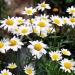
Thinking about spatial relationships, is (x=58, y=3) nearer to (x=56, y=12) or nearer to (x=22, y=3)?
(x=56, y=12)

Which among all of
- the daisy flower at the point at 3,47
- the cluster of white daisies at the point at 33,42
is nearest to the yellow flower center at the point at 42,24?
the cluster of white daisies at the point at 33,42

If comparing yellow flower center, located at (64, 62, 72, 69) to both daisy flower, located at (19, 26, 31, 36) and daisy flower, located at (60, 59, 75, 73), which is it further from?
daisy flower, located at (19, 26, 31, 36)

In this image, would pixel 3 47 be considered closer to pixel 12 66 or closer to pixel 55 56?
pixel 12 66

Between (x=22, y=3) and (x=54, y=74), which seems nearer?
(x=54, y=74)

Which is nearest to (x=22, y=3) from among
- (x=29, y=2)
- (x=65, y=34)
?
(x=29, y=2)

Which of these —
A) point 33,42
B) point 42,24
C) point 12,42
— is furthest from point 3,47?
point 42,24

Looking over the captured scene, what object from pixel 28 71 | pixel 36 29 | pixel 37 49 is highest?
pixel 36 29

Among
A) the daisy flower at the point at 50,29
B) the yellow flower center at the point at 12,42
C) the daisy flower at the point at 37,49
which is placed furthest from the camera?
the daisy flower at the point at 50,29

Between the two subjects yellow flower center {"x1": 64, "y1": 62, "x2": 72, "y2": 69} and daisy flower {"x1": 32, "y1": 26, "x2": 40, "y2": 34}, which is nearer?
yellow flower center {"x1": 64, "y1": 62, "x2": 72, "y2": 69}

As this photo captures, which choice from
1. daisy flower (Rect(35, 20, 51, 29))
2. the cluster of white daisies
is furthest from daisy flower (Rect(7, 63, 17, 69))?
daisy flower (Rect(35, 20, 51, 29))

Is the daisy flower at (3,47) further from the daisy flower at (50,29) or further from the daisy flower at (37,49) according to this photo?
the daisy flower at (50,29)

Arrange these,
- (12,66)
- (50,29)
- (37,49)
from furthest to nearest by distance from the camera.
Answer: (50,29)
(12,66)
(37,49)
